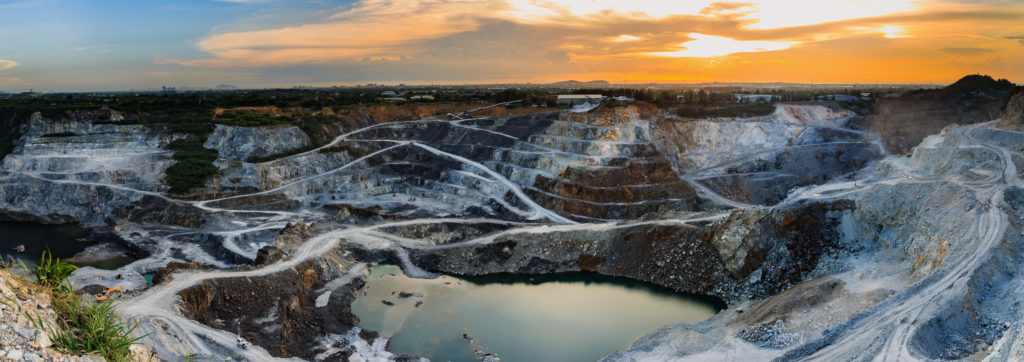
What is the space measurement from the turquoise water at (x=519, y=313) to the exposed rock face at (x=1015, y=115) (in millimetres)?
37514

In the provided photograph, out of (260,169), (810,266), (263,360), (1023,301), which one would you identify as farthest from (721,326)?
(260,169)

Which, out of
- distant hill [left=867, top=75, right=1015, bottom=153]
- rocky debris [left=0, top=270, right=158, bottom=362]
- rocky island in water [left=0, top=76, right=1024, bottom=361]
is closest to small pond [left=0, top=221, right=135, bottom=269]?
rocky island in water [left=0, top=76, right=1024, bottom=361]

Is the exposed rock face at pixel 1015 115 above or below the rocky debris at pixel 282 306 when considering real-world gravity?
above

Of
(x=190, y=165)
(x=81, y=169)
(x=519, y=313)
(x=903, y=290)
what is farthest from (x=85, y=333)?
(x=81, y=169)

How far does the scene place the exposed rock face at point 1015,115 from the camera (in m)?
54.0

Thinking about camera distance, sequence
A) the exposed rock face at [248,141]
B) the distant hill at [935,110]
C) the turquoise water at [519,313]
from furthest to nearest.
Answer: the distant hill at [935,110] → the exposed rock face at [248,141] → the turquoise water at [519,313]

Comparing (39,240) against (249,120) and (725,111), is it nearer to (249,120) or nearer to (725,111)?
(249,120)

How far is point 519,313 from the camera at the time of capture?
41.7 meters

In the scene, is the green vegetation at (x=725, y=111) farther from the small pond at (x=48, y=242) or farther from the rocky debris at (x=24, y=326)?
the rocky debris at (x=24, y=326)

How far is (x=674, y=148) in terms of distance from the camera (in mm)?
78688

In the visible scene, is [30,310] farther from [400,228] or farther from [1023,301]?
[400,228]

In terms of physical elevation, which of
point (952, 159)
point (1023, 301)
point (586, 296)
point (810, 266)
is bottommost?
point (586, 296)

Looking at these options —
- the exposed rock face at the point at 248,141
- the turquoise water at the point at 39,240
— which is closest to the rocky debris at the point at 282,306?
the turquoise water at the point at 39,240

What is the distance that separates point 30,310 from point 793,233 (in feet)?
151
